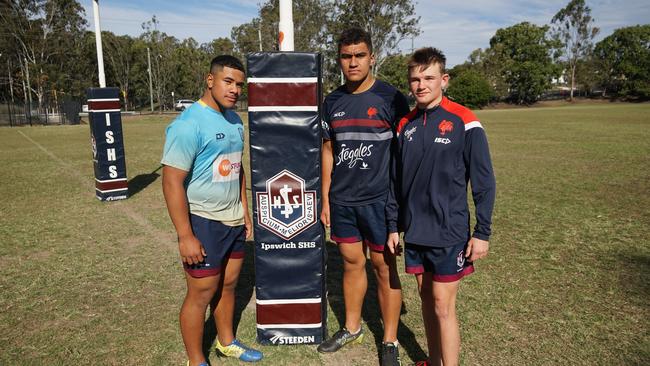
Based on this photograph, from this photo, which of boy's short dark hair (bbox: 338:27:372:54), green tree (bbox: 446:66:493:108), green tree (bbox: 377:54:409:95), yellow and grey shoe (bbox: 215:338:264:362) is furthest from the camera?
green tree (bbox: 446:66:493:108)

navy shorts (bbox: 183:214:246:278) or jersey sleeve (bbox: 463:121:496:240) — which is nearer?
jersey sleeve (bbox: 463:121:496:240)

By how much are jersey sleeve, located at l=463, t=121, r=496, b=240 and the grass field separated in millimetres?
1371

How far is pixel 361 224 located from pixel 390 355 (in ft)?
3.32

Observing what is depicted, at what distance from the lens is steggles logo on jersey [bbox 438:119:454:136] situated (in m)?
2.71

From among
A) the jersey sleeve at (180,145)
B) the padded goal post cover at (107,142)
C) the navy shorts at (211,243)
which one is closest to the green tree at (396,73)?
the padded goal post cover at (107,142)

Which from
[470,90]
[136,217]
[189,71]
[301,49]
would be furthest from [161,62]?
[136,217]

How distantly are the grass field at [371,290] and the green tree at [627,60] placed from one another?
236ft

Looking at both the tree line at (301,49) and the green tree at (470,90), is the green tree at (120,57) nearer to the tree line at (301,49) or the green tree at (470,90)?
the tree line at (301,49)

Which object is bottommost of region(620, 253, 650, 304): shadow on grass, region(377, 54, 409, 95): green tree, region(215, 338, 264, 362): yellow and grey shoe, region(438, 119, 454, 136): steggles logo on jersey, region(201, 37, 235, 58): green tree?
region(215, 338, 264, 362): yellow and grey shoe

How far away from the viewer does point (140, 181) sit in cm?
1107

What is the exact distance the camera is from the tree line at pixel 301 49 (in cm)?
4731

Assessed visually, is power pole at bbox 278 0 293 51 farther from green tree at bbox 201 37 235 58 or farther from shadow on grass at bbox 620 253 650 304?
green tree at bbox 201 37 235 58

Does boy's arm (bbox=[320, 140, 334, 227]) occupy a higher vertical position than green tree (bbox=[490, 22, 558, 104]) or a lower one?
lower

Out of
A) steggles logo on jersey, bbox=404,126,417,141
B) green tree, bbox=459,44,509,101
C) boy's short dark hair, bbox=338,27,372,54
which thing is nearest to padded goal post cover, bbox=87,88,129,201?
boy's short dark hair, bbox=338,27,372,54
